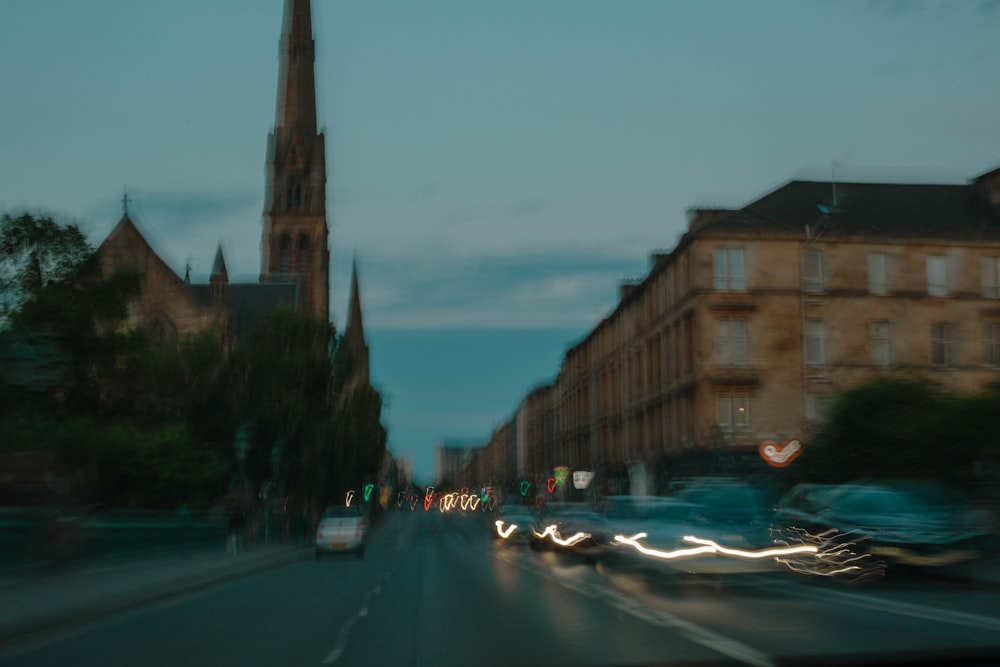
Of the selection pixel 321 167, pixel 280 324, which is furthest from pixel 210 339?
pixel 321 167

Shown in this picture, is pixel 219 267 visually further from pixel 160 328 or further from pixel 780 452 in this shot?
pixel 780 452

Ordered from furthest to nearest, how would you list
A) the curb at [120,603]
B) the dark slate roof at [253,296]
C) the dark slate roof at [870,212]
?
the dark slate roof at [253,296]
the dark slate roof at [870,212]
the curb at [120,603]

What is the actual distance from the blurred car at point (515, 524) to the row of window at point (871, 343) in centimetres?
1074

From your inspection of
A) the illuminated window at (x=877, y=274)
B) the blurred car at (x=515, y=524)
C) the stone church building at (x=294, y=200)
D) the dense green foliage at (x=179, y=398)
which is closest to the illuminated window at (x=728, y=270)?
the illuminated window at (x=877, y=274)

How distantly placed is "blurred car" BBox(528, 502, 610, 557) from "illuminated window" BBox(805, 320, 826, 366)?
17659 millimetres

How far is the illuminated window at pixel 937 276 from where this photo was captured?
53375 mm

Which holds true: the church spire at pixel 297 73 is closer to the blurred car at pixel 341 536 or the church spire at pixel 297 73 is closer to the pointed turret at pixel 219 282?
the pointed turret at pixel 219 282

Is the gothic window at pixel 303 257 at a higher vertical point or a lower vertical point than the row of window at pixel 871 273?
higher

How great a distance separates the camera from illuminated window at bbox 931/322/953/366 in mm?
53094

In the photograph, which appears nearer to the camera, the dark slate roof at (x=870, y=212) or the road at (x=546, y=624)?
the road at (x=546, y=624)

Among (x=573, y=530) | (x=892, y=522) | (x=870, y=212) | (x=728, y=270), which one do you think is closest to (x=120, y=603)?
(x=892, y=522)

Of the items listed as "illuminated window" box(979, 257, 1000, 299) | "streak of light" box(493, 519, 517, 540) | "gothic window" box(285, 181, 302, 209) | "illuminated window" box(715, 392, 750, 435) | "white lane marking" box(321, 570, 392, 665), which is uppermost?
"gothic window" box(285, 181, 302, 209)

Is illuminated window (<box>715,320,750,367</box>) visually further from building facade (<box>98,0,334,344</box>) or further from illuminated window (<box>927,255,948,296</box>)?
building facade (<box>98,0,334,344</box>)

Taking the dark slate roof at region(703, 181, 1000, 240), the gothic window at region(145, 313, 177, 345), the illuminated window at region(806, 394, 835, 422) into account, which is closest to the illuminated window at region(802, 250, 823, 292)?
the dark slate roof at region(703, 181, 1000, 240)
